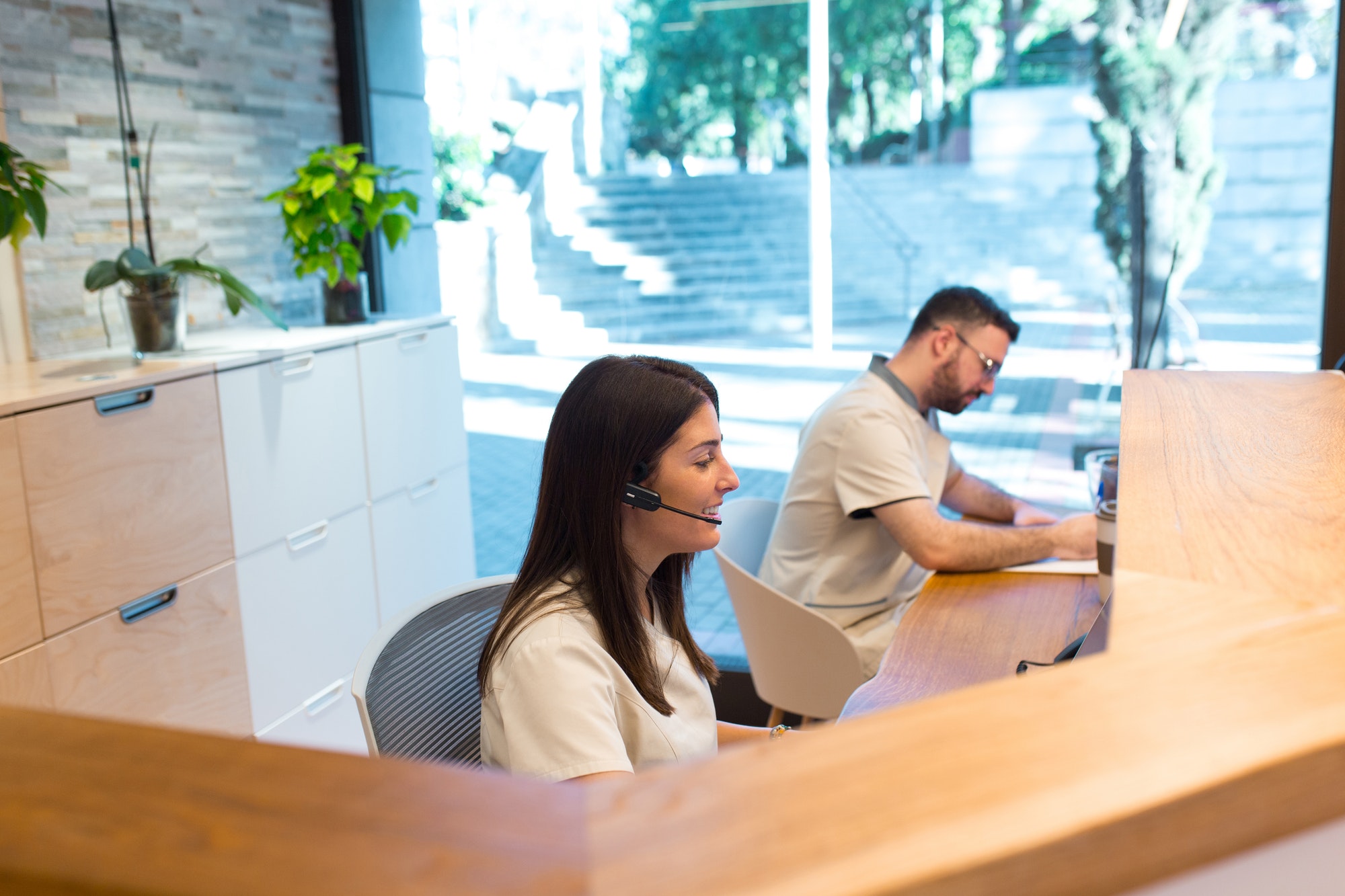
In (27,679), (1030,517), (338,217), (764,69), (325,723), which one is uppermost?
(764,69)

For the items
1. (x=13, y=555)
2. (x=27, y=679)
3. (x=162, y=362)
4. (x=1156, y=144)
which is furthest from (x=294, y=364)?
(x=1156, y=144)

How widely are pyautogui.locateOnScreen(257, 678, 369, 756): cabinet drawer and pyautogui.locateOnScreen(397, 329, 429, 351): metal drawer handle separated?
1062 millimetres

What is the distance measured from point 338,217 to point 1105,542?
2393 mm

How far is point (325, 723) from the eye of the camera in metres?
3.26

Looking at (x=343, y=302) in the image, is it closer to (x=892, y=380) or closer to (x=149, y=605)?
(x=149, y=605)

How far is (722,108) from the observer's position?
364cm

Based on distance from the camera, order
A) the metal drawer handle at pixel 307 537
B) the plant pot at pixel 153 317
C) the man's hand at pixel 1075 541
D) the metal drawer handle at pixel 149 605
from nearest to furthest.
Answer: the man's hand at pixel 1075 541, the metal drawer handle at pixel 149 605, the plant pot at pixel 153 317, the metal drawer handle at pixel 307 537

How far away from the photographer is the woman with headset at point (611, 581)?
134 centimetres

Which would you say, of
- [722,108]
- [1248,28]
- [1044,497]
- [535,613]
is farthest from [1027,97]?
[535,613]

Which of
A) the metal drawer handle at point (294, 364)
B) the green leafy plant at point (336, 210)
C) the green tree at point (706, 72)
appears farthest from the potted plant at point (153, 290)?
the green tree at point (706, 72)

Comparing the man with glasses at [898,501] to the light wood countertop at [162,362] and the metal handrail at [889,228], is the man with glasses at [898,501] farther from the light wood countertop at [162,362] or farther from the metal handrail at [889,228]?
the light wood countertop at [162,362]

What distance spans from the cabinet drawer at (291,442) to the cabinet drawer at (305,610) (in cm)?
6

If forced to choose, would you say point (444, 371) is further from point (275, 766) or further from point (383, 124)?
point (275, 766)

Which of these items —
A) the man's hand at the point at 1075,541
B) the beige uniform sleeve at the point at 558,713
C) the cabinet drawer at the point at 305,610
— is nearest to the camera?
the beige uniform sleeve at the point at 558,713
